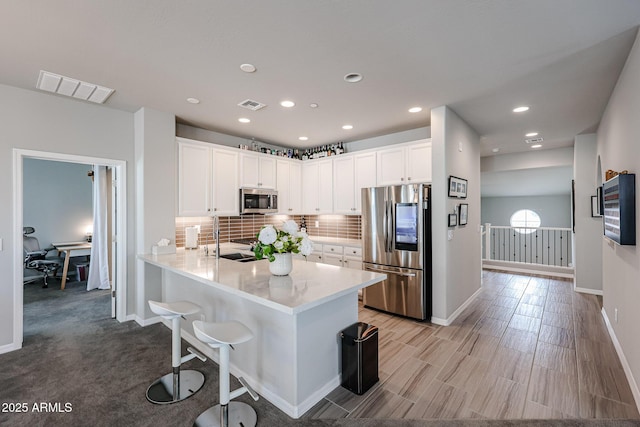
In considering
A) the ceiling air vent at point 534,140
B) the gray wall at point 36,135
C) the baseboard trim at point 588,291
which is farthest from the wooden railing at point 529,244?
the gray wall at point 36,135

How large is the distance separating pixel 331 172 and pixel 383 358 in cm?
323

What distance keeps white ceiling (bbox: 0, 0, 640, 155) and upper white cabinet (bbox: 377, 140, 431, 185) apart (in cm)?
64

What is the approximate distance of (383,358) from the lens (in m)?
2.88

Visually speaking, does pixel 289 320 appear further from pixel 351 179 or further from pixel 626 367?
pixel 351 179

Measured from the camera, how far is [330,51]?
7.73 ft

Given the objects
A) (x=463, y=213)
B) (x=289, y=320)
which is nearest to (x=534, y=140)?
(x=463, y=213)

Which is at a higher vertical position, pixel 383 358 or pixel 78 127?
pixel 78 127

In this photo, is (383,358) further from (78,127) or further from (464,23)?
(78,127)

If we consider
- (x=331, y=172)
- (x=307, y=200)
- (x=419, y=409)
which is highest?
(x=331, y=172)

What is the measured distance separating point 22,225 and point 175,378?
2374 mm

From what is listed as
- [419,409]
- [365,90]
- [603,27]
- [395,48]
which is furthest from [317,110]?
[419,409]

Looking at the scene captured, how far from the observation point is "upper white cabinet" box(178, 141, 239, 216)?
4.04 meters

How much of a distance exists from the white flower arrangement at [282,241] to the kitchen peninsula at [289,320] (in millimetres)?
224

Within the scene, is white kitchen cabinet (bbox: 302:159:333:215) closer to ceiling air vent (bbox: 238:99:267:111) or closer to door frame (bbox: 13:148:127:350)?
ceiling air vent (bbox: 238:99:267:111)
